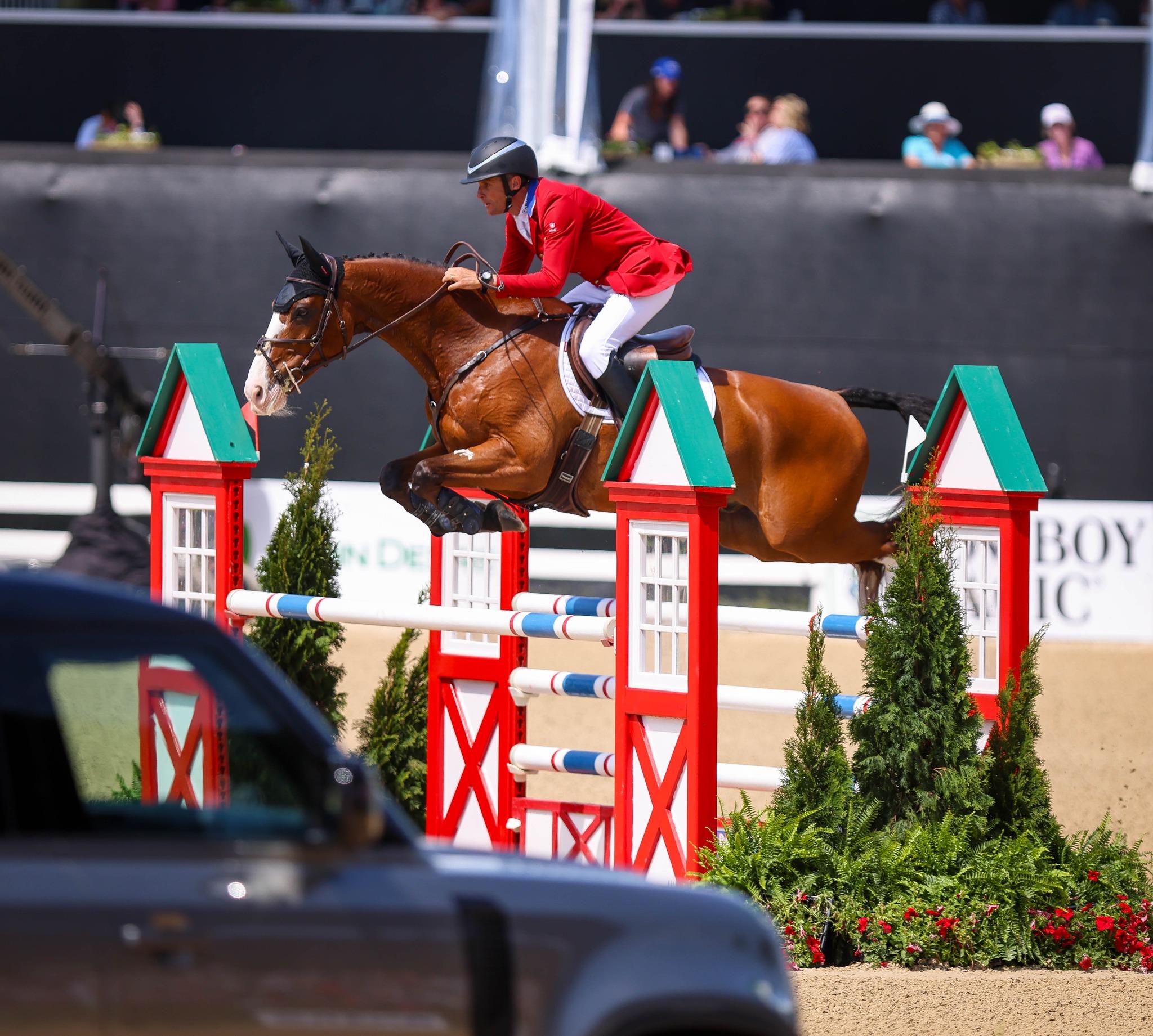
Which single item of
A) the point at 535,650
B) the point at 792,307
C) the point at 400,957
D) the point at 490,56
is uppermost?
the point at 490,56

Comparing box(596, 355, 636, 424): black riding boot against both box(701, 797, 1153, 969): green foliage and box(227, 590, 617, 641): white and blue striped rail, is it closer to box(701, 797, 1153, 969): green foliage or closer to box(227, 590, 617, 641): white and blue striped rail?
box(227, 590, 617, 641): white and blue striped rail

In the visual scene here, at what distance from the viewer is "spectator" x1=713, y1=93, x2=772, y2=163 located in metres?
11.7

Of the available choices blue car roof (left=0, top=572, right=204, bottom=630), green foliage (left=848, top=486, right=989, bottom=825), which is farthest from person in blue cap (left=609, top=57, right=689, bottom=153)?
blue car roof (left=0, top=572, right=204, bottom=630)

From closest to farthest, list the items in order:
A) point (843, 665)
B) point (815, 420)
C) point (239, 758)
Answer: point (239, 758)
point (815, 420)
point (843, 665)

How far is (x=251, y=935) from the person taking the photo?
6.58 feet

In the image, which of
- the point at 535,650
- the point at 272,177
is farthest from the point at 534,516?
the point at 272,177

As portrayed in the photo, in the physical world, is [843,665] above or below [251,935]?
below

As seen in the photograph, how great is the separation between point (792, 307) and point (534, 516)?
7.40ft

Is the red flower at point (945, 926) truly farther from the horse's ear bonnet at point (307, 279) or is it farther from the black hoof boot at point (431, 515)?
the horse's ear bonnet at point (307, 279)

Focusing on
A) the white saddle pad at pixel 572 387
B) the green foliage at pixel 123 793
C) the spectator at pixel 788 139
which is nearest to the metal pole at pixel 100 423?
the spectator at pixel 788 139

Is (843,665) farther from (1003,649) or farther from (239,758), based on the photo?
(239,758)

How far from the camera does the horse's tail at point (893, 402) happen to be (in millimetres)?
6180

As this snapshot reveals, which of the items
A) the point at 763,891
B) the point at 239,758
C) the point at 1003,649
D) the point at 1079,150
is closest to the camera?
the point at 239,758

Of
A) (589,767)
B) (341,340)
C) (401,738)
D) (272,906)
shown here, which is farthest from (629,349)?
(272,906)
